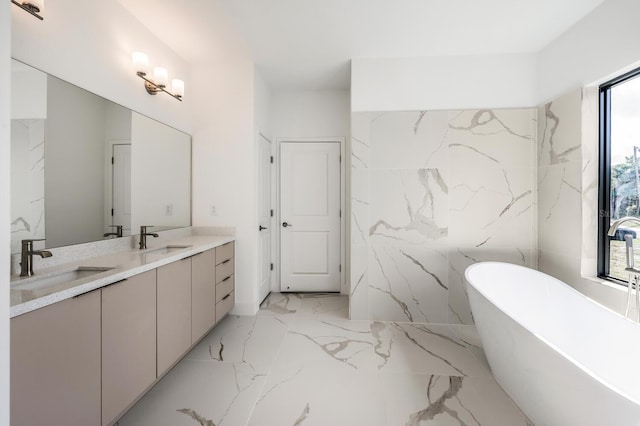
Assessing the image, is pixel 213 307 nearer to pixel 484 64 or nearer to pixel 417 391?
pixel 417 391

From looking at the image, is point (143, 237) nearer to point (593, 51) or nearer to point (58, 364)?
point (58, 364)

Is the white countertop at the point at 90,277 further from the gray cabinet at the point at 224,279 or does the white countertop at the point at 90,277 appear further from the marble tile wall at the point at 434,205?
the marble tile wall at the point at 434,205

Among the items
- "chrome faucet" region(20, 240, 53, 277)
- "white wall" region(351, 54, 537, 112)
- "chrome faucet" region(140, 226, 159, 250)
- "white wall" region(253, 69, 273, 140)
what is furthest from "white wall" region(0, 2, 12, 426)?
"white wall" region(351, 54, 537, 112)

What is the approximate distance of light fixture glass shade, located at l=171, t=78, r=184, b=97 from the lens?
2.50 metres

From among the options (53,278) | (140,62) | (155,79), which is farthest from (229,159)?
(53,278)

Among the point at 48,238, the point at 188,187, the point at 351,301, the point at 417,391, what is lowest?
the point at 417,391

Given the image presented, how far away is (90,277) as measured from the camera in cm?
123

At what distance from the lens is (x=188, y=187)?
9.25 feet

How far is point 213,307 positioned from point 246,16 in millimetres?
2301

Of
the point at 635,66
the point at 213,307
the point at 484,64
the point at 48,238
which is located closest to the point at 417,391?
the point at 213,307

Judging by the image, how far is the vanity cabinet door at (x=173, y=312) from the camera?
164cm

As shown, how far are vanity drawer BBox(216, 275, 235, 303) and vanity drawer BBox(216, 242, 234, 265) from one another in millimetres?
194

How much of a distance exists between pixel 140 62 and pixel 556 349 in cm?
297

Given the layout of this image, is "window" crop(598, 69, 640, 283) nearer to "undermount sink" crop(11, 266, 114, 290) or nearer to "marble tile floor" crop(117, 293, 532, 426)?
"marble tile floor" crop(117, 293, 532, 426)
